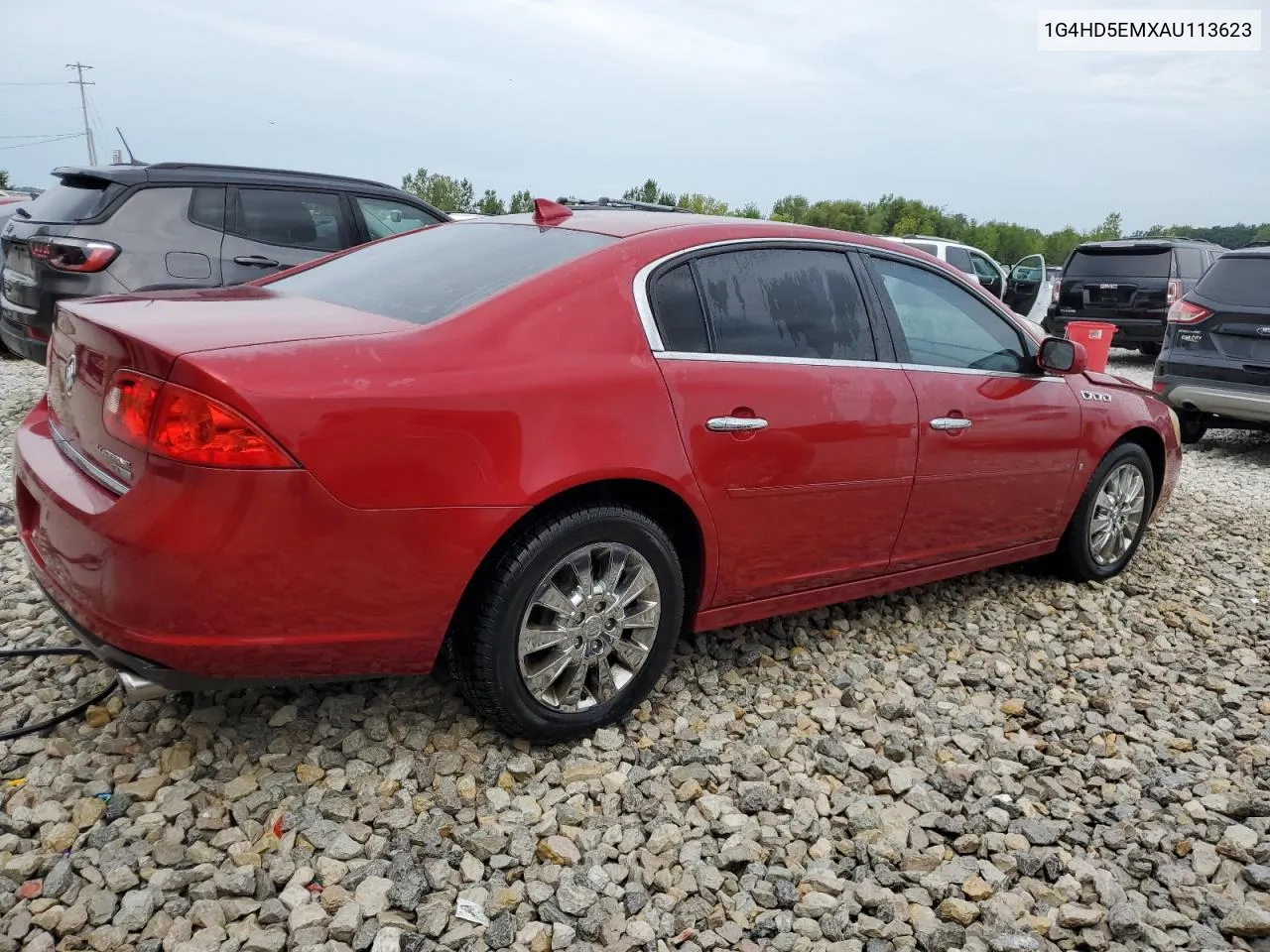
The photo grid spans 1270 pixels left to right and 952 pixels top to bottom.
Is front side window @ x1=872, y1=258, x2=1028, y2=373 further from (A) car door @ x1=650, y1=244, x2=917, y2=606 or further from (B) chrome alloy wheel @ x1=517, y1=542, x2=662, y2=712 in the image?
(B) chrome alloy wheel @ x1=517, y1=542, x2=662, y2=712

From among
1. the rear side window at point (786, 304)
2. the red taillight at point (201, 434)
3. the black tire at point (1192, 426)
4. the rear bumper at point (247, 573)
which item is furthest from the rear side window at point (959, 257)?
the red taillight at point (201, 434)

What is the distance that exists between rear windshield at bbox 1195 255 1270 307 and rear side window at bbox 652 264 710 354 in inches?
257

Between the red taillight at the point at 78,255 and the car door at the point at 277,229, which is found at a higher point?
the car door at the point at 277,229

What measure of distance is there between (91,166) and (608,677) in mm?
5526

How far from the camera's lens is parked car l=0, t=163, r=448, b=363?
6125 mm

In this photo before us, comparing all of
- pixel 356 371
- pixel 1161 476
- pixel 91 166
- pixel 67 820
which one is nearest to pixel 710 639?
pixel 356 371

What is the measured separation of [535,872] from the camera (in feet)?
7.98

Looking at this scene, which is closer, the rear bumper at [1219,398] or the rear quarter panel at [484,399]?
the rear quarter panel at [484,399]

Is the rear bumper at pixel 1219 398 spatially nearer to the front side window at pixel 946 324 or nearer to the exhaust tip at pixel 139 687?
the front side window at pixel 946 324

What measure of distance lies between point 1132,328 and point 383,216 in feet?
35.2

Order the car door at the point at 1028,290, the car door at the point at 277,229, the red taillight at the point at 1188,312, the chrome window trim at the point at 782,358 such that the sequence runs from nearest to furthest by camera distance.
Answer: the chrome window trim at the point at 782,358
the car door at the point at 277,229
the red taillight at the point at 1188,312
the car door at the point at 1028,290

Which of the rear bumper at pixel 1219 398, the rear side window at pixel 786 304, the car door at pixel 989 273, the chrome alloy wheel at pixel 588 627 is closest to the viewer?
the chrome alloy wheel at pixel 588 627

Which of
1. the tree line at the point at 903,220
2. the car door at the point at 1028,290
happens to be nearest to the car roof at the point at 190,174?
the car door at the point at 1028,290

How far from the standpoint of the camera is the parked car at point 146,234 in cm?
612
